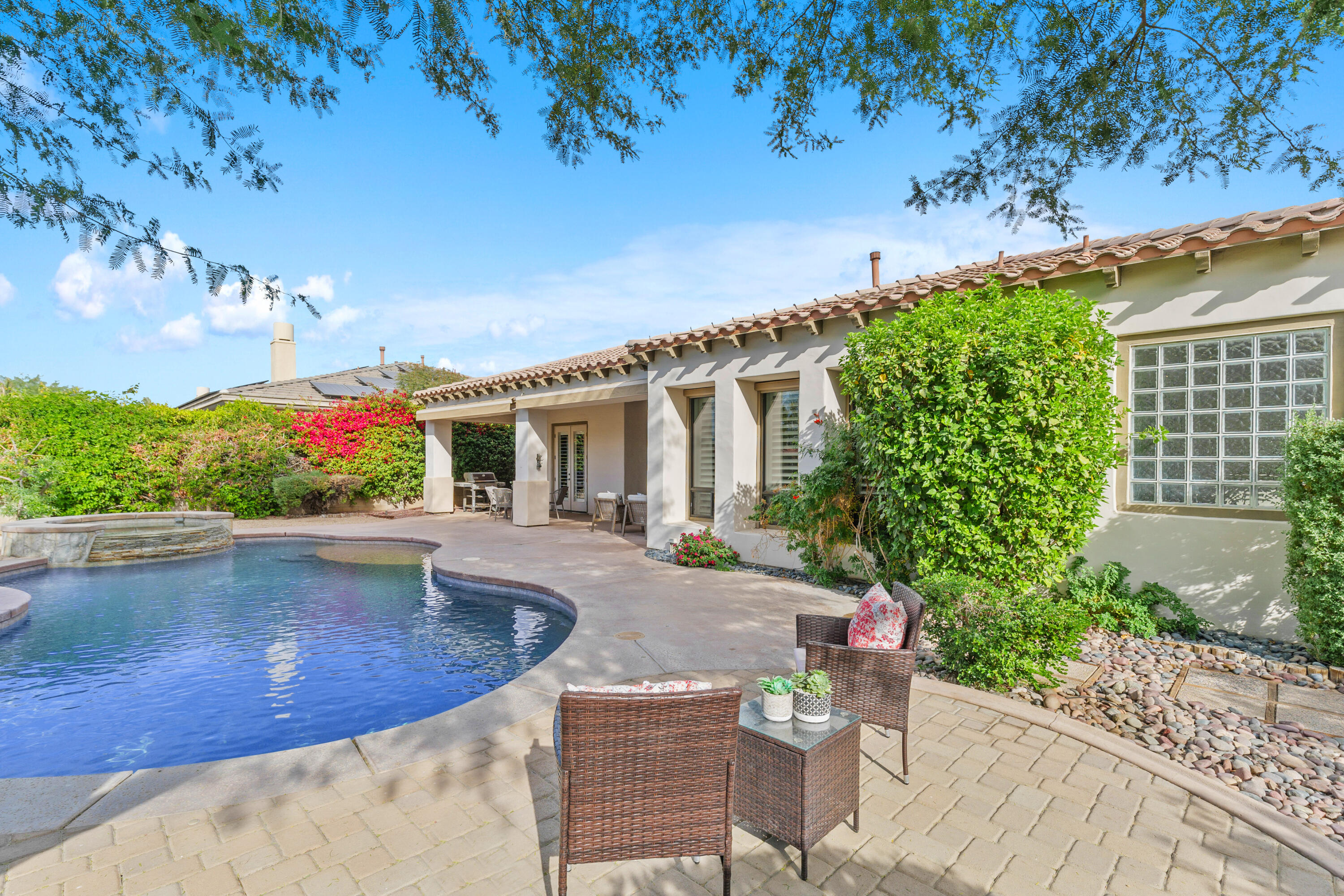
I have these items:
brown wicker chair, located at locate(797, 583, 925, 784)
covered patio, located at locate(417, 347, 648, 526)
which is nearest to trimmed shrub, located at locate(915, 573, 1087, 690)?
brown wicker chair, located at locate(797, 583, 925, 784)

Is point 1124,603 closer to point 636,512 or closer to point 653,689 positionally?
point 653,689

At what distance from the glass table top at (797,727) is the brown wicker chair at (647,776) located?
0.32 m

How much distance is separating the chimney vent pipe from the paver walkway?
27.2 metres

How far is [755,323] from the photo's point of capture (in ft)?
29.4

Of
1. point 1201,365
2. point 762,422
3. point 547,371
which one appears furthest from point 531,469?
point 1201,365

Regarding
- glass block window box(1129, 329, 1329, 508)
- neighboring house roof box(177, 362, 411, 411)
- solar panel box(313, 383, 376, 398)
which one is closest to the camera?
glass block window box(1129, 329, 1329, 508)

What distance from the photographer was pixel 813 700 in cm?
276

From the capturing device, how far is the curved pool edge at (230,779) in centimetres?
286

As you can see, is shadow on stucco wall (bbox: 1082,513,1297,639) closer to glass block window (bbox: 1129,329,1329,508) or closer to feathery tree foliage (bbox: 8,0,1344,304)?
glass block window (bbox: 1129,329,1329,508)

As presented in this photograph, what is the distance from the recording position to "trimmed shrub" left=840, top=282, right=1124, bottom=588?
5.42m

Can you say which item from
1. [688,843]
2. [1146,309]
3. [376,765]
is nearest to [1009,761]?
[688,843]

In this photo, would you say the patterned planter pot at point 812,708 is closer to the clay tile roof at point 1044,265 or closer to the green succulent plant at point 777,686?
the green succulent plant at point 777,686

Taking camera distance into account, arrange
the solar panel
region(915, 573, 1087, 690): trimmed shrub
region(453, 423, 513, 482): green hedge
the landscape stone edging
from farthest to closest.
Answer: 1. the solar panel
2. region(453, 423, 513, 482): green hedge
3. region(915, 573, 1087, 690): trimmed shrub
4. the landscape stone edging

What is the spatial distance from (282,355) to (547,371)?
1868 cm
